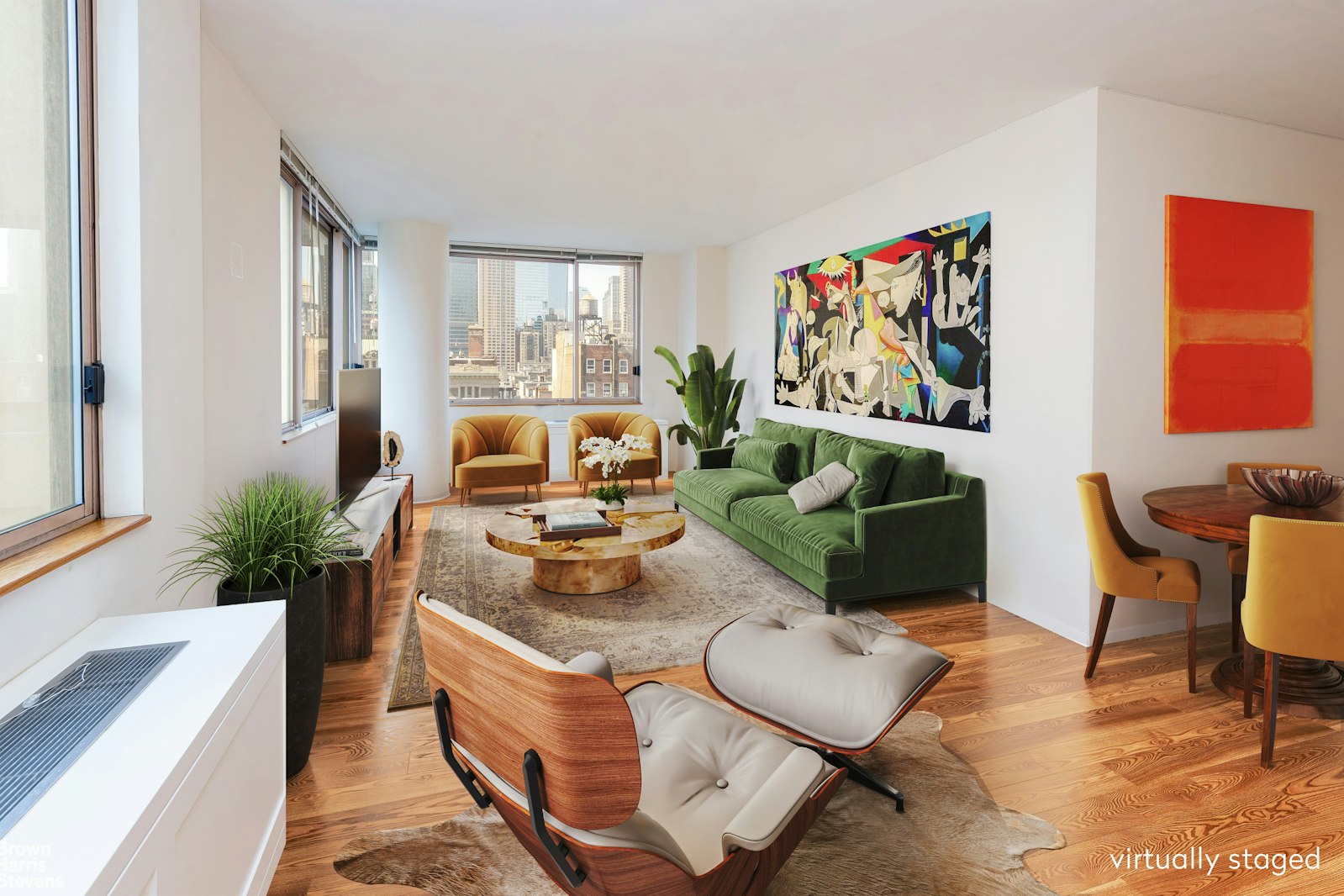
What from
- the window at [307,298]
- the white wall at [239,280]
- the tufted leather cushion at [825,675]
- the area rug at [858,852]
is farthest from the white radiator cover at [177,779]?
the window at [307,298]

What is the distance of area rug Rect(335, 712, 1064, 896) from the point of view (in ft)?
5.97

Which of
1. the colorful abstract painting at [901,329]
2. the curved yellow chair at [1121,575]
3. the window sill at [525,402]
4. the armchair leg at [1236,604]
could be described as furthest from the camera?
the window sill at [525,402]

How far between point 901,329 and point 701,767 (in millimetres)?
3547

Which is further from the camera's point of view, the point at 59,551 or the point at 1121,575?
the point at 1121,575

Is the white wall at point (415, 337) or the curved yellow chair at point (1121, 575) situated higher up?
the white wall at point (415, 337)

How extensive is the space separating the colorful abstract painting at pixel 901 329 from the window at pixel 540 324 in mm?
2850

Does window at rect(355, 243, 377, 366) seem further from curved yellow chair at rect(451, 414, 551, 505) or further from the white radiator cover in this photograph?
the white radiator cover

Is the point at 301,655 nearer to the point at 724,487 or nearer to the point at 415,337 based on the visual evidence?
the point at 724,487

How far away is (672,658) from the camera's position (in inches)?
126

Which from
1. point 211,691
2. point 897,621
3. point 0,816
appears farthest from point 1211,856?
point 0,816

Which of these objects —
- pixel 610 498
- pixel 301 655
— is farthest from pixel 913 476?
pixel 301 655

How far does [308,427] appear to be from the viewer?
482 centimetres

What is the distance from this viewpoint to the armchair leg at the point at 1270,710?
2.37 meters

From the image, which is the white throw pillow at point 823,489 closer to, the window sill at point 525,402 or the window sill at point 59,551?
the window sill at point 59,551
